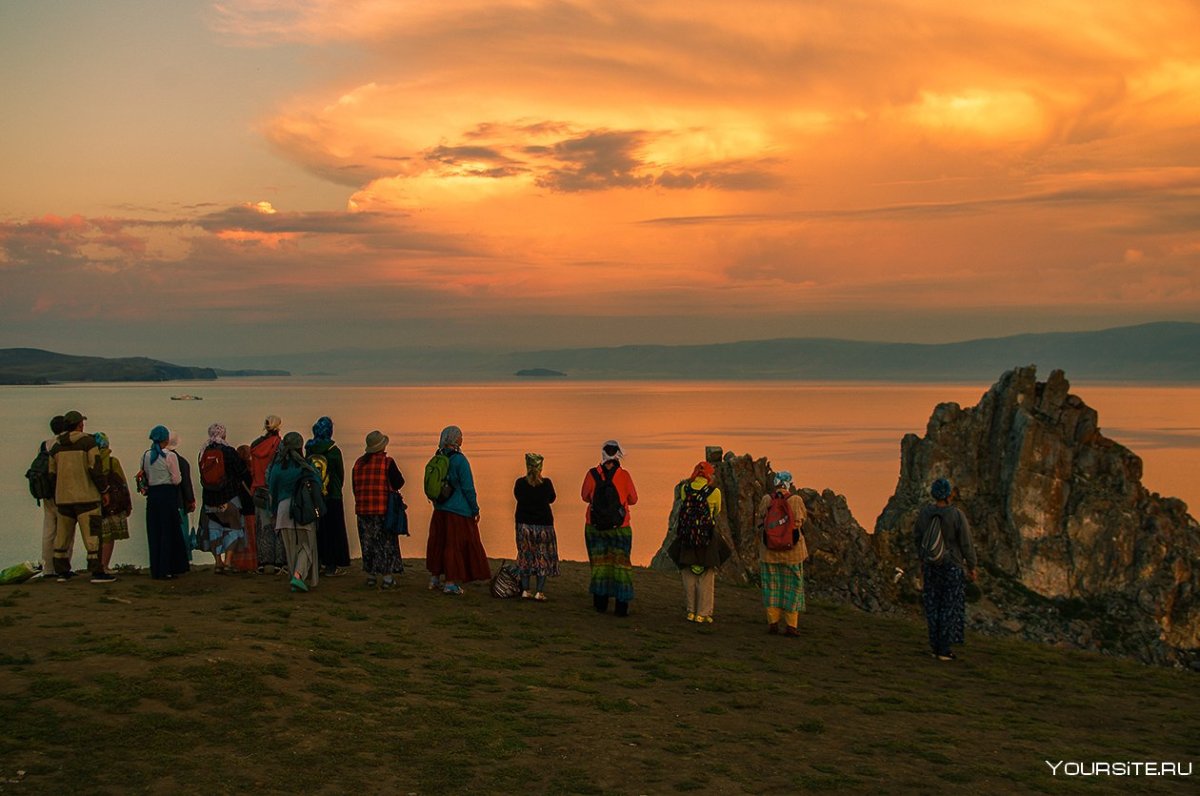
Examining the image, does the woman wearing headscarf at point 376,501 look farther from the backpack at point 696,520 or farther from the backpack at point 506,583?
the backpack at point 696,520

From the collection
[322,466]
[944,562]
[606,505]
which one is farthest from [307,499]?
[944,562]

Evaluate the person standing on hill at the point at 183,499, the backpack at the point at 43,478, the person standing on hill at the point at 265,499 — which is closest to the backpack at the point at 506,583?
the person standing on hill at the point at 265,499

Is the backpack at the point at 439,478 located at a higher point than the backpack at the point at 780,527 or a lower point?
higher

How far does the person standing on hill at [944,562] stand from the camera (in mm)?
15203

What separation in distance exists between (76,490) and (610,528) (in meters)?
8.27

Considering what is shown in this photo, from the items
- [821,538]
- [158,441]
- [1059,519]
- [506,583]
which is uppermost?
[158,441]

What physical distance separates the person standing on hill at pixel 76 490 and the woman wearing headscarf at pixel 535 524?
21.3 ft

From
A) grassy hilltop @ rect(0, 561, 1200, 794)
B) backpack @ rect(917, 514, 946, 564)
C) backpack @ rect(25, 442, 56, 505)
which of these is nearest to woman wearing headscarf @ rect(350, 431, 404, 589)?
grassy hilltop @ rect(0, 561, 1200, 794)

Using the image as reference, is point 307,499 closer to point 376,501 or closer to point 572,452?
point 376,501

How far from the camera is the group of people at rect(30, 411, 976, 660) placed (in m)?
16.1

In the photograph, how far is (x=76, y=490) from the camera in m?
16.3

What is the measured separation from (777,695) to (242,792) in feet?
21.2

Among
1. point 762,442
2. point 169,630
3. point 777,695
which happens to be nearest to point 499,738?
Answer: point 777,695

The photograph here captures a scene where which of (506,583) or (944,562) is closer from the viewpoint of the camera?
(944,562)
